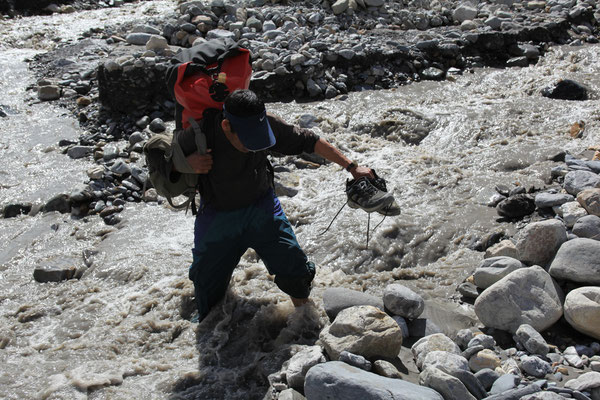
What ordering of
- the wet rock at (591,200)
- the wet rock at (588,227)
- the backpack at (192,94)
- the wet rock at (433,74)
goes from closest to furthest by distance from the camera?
the backpack at (192,94), the wet rock at (588,227), the wet rock at (591,200), the wet rock at (433,74)

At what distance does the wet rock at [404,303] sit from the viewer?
3773 millimetres

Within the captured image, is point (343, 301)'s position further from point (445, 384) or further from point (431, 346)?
point (445, 384)

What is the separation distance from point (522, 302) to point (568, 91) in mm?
5522

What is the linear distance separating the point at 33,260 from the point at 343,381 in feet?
12.8

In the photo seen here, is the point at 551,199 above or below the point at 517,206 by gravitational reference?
above

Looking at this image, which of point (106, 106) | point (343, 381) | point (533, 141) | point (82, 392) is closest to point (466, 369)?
point (343, 381)

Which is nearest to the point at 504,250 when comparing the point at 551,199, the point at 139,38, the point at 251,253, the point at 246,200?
the point at 551,199

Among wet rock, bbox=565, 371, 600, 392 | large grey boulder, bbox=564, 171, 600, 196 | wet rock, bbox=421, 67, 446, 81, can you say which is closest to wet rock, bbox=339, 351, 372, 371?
wet rock, bbox=565, 371, 600, 392

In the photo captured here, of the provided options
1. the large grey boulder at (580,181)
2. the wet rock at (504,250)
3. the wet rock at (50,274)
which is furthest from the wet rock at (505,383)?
A: the wet rock at (50,274)

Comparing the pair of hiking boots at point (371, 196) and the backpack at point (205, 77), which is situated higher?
the backpack at point (205, 77)

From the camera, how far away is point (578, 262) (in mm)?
3717

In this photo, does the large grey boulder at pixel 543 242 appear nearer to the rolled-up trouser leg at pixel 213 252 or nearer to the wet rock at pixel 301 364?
Result: the wet rock at pixel 301 364

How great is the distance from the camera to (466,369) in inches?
122

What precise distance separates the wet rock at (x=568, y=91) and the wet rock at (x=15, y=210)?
694 centimetres
